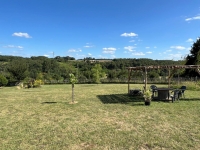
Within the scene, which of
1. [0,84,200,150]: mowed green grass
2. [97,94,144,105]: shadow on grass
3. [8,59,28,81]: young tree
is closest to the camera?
[0,84,200,150]: mowed green grass

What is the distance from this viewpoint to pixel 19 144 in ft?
13.7

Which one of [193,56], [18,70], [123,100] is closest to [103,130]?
[123,100]

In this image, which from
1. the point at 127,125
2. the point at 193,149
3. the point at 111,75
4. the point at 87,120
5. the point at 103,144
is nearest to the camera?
the point at 193,149

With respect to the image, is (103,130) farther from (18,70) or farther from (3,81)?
(18,70)

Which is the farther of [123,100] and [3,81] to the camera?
[3,81]

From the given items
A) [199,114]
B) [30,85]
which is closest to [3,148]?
[199,114]

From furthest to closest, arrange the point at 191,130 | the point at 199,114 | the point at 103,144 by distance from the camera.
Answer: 1. the point at 199,114
2. the point at 191,130
3. the point at 103,144

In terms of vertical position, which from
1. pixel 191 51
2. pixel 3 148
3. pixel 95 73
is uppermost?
pixel 191 51

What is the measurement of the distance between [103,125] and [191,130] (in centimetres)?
258

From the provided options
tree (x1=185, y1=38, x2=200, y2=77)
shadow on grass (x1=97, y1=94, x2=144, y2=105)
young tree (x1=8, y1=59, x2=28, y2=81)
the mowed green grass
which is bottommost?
the mowed green grass

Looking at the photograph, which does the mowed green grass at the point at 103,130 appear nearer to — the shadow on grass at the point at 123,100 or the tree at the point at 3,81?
the shadow on grass at the point at 123,100

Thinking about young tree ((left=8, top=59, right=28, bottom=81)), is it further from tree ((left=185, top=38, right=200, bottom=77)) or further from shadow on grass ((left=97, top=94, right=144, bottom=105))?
tree ((left=185, top=38, right=200, bottom=77))

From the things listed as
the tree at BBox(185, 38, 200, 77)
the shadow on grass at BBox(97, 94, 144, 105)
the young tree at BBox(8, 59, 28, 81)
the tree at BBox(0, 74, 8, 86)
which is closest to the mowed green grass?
the shadow on grass at BBox(97, 94, 144, 105)

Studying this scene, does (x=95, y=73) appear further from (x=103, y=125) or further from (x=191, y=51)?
(x=103, y=125)
